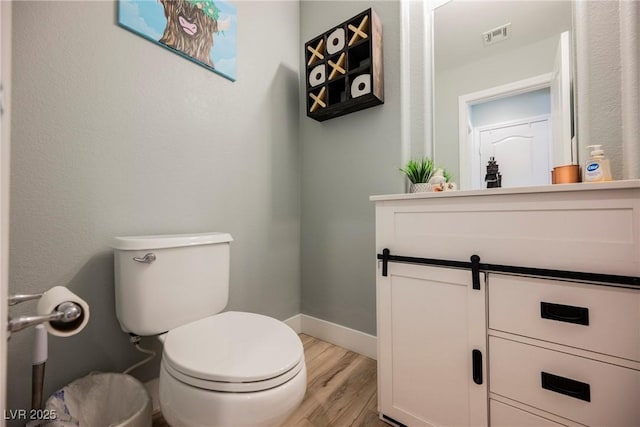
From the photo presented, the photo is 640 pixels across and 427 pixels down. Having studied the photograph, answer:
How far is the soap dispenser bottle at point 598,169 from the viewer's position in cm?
82

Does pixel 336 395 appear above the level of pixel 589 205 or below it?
below

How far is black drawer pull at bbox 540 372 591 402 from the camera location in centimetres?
67

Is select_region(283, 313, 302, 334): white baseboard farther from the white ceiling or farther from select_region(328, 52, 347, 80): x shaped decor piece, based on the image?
the white ceiling

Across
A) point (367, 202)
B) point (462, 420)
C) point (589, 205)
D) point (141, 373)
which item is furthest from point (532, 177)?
point (141, 373)

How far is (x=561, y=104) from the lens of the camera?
3.60 feet

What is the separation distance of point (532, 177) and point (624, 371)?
0.78 metres

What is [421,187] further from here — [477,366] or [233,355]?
[233,355]

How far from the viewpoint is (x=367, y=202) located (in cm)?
148

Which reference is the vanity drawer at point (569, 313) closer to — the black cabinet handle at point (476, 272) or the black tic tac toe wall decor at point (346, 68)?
the black cabinet handle at point (476, 272)

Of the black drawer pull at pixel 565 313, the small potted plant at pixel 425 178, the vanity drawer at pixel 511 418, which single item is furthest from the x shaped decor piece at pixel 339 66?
the vanity drawer at pixel 511 418

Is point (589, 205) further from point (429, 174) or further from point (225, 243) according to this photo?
point (225, 243)

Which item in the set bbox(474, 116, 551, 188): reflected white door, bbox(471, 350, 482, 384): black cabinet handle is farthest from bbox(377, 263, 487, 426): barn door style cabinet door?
bbox(474, 116, 551, 188): reflected white door

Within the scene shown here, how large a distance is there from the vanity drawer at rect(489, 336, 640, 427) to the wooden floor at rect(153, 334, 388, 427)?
1.69ft

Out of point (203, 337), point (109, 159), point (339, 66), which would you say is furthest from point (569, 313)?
point (109, 159)
